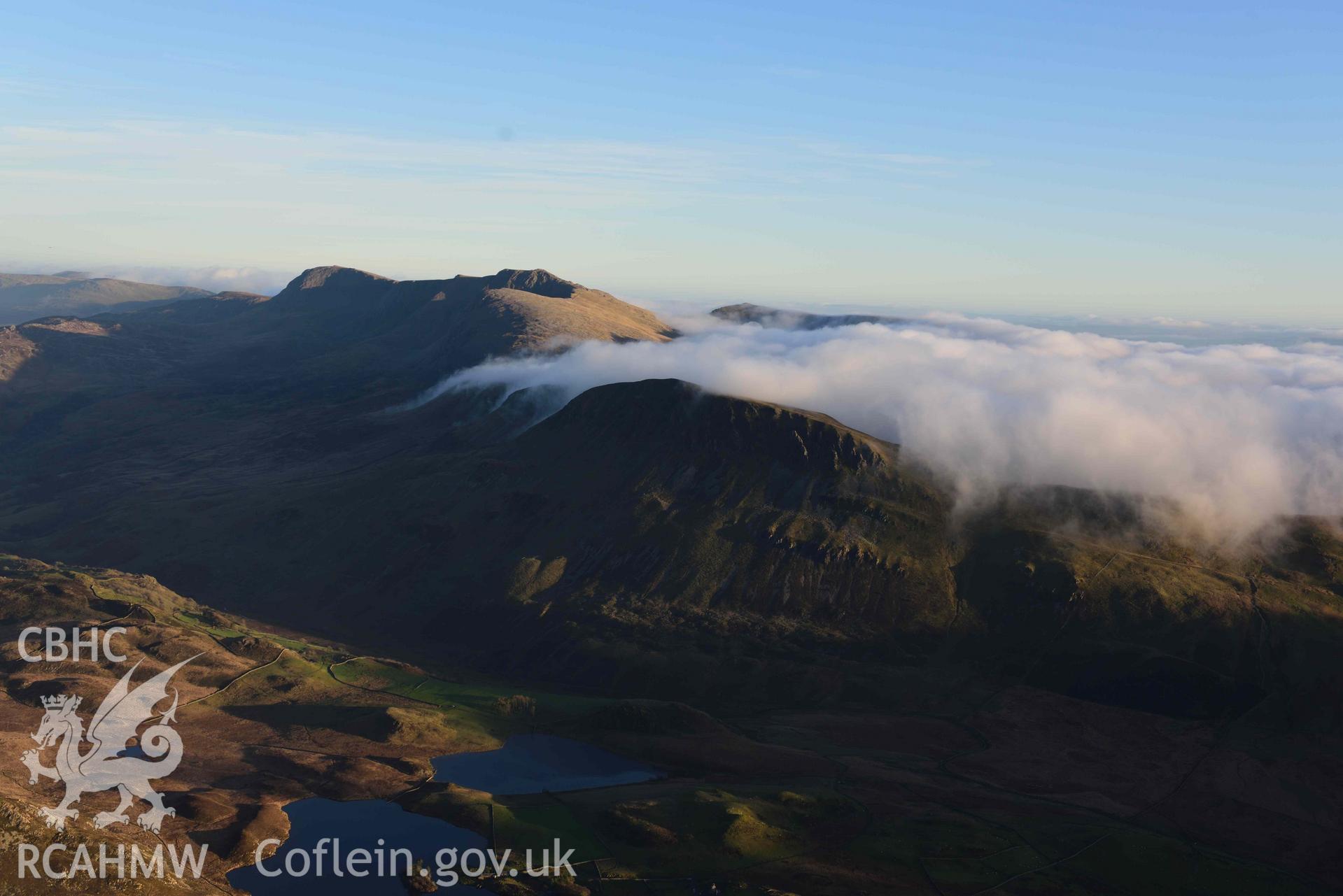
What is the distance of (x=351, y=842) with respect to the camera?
551 feet

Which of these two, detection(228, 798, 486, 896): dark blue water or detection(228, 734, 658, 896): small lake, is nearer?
detection(228, 798, 486, 896): dark blue water

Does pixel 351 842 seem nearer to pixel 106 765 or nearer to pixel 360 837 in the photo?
pixel 360 837

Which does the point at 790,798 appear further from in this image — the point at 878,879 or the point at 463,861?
the point at 463,861

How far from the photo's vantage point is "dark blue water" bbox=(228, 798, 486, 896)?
156 meters

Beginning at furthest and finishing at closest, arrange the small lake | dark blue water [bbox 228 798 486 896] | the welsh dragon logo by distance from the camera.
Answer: the welsh dragon logo → the small lake → dark blue water [bbox 228 798 486 896]

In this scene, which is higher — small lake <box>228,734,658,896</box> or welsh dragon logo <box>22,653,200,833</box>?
welsh dragon logo <box>22,653,200,833</box>

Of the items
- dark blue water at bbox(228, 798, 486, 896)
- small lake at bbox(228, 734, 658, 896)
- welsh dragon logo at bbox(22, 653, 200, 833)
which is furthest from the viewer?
welsh dragon logo at bbox(22, 653, 200, 833)

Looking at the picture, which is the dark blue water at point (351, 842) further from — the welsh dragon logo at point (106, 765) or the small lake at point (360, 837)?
the welsh dragon logo at point (106, 765)

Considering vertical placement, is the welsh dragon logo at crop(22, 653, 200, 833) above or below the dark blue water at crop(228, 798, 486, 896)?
above

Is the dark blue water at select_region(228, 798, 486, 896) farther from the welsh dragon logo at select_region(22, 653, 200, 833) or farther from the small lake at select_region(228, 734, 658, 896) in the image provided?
the welsh dragon logo at select_region(22, 653, 200, 833)

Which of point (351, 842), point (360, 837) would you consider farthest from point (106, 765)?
point (360, 837)

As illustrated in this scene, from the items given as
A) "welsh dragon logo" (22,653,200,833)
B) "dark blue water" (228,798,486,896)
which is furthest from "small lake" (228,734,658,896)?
"welsh dragon logo" (22,653,200,833)

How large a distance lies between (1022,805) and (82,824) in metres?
164

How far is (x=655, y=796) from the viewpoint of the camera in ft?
594
